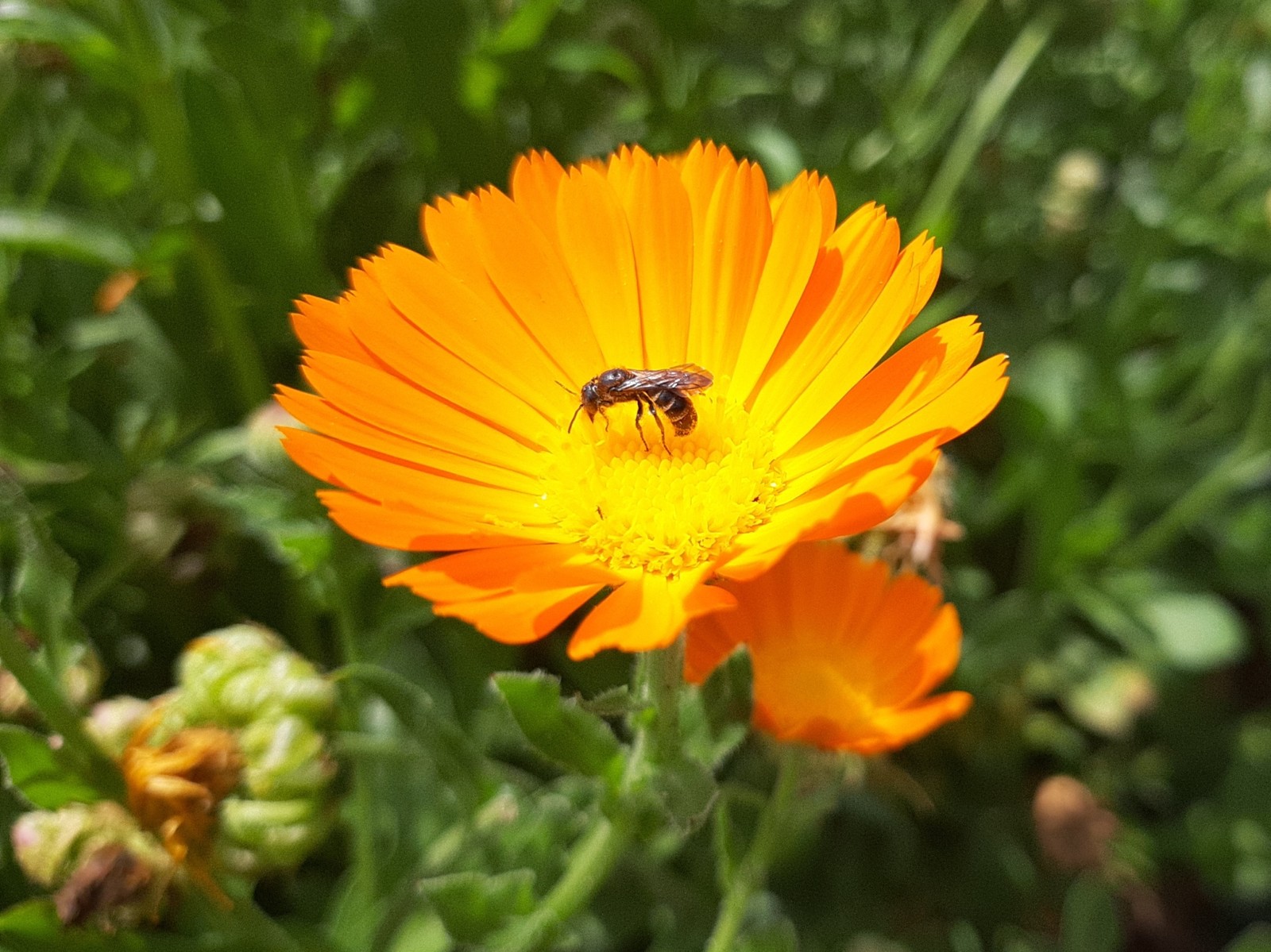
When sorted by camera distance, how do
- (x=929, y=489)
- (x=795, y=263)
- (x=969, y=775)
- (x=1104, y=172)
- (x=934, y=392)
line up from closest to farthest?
(x=934, y=392) < (x=795, y=263) < (x=929, y=489) < (x=969, y=775) < (x=1104, y=172)

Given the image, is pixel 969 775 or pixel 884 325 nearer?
pixel 884 325

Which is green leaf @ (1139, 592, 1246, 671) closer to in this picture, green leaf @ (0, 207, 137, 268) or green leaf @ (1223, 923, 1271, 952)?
green leaf @ (1223, 923, 1271, 952)

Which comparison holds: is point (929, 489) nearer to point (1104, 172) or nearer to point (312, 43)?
point (312, 43)

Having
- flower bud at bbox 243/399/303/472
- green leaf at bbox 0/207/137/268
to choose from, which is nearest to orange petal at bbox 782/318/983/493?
flower bud at bbox 243/399/303/472

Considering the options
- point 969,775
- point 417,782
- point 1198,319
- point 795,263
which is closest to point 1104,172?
point 1198,319

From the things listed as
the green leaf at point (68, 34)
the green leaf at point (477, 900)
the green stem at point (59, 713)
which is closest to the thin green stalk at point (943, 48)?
the green leaf at point (68, 34)
